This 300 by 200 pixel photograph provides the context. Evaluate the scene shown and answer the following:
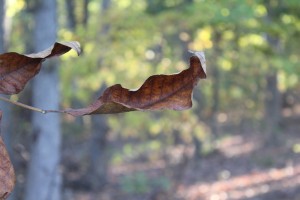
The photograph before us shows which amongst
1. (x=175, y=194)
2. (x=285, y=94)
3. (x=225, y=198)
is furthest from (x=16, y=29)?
(x=285, y=94)

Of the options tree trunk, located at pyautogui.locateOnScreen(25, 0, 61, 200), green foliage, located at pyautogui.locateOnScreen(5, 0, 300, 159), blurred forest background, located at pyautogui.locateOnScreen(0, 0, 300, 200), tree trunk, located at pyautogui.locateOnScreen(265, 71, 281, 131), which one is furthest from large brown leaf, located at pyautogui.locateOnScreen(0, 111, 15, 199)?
tree trunk, located at pyautogui.locateOnScreen(265, 71, 281, 131)

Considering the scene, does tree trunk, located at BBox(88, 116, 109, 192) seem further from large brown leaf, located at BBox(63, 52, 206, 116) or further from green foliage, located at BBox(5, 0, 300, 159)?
large brown leaf, located at BBox(63, 52, 206, 116)

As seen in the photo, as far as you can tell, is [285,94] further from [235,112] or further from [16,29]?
[16,29]

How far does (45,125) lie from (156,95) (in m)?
6.28

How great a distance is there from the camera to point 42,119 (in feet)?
22.5

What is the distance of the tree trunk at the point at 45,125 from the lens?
6539mm

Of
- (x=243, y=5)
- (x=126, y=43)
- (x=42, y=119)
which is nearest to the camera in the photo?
(x=42, y=119)

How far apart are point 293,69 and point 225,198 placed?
506 cm

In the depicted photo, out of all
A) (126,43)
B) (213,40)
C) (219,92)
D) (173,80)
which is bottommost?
(173,80)

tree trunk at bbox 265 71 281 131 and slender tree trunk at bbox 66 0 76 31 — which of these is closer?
→ slender tree trunk at bbox 66 0 76 31

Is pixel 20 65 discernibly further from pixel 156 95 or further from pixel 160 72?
pixel 160 72

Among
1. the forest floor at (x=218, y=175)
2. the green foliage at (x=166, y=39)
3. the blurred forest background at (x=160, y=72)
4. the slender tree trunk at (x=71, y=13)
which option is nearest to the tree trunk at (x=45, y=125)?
the blurred forest background at (x=160, y=72)

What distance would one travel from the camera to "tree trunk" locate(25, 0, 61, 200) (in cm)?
654

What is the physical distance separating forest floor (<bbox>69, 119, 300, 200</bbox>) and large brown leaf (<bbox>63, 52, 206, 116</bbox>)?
11.3m
